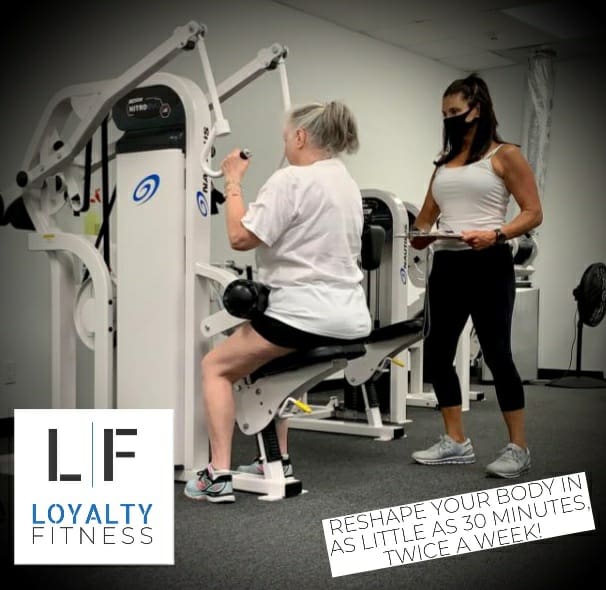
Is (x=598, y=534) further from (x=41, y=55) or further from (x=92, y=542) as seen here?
(x=41, y=55)

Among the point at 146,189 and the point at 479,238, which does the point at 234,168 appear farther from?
the point at 479,238

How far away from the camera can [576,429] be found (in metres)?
4.33

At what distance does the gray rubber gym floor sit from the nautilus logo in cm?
106

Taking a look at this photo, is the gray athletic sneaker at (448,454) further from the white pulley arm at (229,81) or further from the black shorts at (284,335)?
the white pulley arm at (229,81)

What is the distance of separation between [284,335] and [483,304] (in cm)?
78

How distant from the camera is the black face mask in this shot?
3.10m

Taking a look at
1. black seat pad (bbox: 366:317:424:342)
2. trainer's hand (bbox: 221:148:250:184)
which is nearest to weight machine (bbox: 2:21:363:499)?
trainer's hand (bbox: 221:148:250:184)

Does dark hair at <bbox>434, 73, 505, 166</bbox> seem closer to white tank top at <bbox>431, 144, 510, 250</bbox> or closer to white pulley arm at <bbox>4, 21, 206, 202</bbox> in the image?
white tank top at <bbox>431, 144, 510, 250</bbox>

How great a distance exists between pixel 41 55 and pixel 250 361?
228 centimetres

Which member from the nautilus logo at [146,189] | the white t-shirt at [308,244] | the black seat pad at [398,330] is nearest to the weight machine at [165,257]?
the nautilus logo at [146,189]

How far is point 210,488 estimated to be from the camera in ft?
9.21

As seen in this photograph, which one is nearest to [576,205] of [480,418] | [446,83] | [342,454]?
[446,83]

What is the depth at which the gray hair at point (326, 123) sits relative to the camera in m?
2.77

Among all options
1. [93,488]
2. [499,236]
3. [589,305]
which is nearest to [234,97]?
[499,236]
